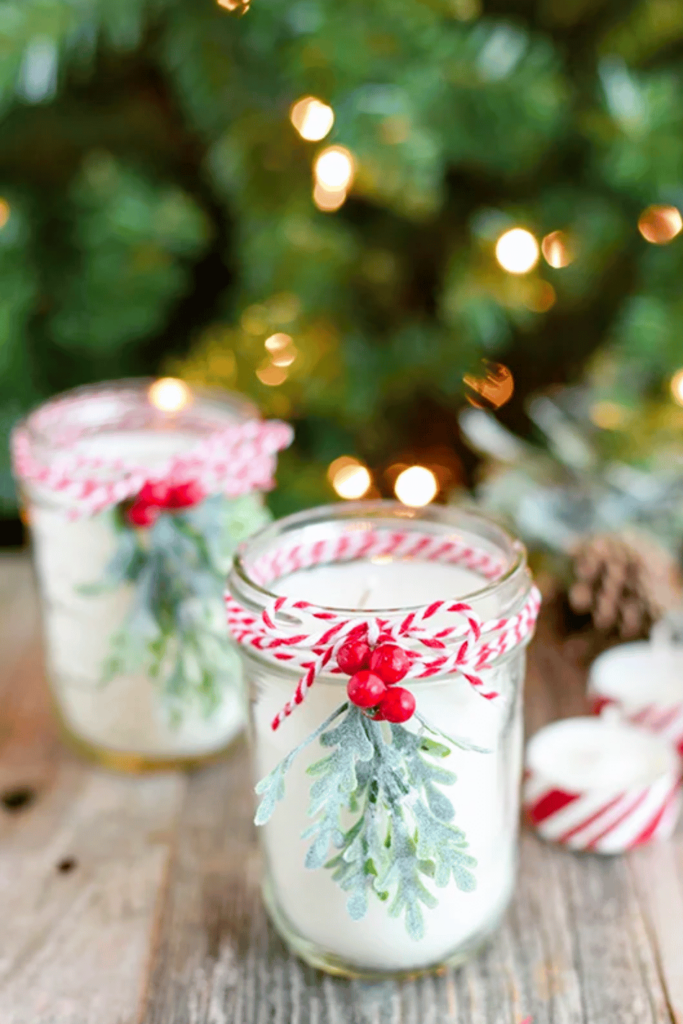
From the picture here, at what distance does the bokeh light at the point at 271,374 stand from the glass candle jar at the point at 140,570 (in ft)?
1.08

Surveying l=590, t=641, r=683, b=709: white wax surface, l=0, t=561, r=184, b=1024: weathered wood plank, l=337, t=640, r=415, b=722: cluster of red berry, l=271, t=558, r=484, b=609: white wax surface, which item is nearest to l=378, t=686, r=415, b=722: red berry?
l=337, t=640, r=415, b=722: cluster of red berry

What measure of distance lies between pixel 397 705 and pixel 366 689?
0.7 inches

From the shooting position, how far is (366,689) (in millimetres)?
553

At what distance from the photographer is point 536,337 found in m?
1.38

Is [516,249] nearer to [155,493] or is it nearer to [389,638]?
[155,493]

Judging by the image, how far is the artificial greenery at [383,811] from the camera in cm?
57

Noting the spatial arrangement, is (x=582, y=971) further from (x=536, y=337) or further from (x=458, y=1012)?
(x=536, y=337)

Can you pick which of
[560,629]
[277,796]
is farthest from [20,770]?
[560,629]

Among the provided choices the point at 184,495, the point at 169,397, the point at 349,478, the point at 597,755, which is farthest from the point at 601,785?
the point at 349,478

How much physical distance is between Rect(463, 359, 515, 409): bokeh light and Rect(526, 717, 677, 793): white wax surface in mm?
538

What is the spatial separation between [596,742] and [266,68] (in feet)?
2.46

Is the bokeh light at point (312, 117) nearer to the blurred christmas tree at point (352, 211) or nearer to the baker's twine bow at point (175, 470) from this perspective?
the blurred christmas tree at point (352, 211)

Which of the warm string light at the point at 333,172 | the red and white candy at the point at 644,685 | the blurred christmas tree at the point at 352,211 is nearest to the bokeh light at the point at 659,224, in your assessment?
the blurred christmas tree at the point at 352,211

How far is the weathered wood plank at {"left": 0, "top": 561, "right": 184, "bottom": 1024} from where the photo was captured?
25.6 inches
